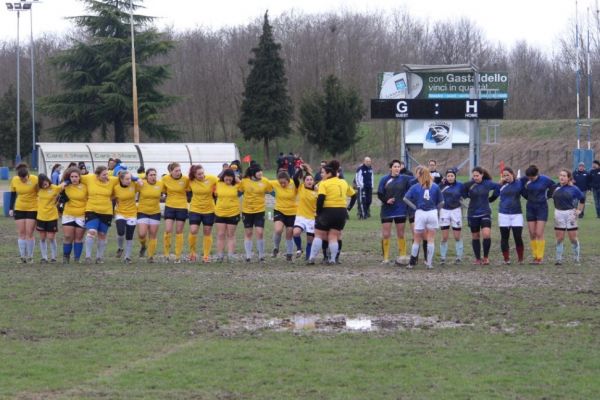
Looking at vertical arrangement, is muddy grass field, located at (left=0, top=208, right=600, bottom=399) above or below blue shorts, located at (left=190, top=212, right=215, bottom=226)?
below

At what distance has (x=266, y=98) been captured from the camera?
82.4 metres

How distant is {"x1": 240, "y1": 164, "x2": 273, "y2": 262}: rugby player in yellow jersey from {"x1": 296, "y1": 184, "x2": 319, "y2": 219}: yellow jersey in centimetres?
74

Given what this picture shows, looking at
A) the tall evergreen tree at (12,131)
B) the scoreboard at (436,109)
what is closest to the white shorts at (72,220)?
the scoreboard at (436,109)

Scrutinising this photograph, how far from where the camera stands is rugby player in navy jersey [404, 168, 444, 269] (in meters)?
16.9

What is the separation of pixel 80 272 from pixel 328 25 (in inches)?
3398

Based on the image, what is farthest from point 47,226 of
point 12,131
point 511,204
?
point 12,131

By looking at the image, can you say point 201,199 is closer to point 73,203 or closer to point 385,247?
point 73,203

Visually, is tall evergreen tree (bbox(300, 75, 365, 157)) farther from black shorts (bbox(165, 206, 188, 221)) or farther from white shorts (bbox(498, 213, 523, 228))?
white shorts (bbox(498, 213, 523, 228))

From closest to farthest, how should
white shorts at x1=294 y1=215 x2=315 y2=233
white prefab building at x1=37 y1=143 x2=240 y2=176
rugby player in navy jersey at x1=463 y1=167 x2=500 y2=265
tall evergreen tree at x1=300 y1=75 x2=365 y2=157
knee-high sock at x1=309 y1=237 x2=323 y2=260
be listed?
knee-high sock at x1=309 y1=237 x2=323 y2=260
rugby player in navy jersey at x1=463 y1=167 x2=500 y2=265
white shorts at x1=294 y1=215 x2=315 y2=233
white prefab building at x1=37 y1=143 x2=240 y2=176
tall evergreen tree at x1=300 y1=75 x2=365 y2=157

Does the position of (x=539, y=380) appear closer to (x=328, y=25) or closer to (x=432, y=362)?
(x=432, y=362)

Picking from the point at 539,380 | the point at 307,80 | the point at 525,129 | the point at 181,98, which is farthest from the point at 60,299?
the point at 307,80

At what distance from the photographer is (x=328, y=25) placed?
100500 mm

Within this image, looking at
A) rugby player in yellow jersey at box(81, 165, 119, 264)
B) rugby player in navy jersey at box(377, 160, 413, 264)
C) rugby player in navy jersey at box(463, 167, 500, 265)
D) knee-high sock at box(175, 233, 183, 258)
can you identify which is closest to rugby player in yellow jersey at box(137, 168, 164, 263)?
knee-high sock at box(175, 233, 183, 258)

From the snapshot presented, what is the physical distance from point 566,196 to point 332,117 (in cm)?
5894
